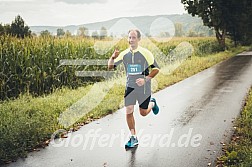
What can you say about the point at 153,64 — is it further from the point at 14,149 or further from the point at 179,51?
the point at 179,51

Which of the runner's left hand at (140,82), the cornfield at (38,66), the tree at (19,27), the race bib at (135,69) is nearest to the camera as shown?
the runner's left hand at (140,82)

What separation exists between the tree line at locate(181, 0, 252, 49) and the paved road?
2632cm

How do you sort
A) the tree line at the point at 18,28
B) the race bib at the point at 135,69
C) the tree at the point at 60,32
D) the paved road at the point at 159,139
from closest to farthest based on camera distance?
the paved road at the point at 159,139 → the race bib at the point at 135,69 → the tree line at the point at 18,28 → the tree at the point at 60,32

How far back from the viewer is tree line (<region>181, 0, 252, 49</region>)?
33.8 m

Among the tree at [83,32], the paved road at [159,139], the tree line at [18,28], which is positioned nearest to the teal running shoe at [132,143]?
the paved road at [159,139]

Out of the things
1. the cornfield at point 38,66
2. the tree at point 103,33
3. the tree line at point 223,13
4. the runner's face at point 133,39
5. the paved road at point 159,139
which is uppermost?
the tree line at point 223,13

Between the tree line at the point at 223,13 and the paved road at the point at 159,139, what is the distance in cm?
2632

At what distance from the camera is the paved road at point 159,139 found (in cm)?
486

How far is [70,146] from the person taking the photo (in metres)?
5.55

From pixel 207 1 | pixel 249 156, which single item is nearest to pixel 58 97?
pixel 249 156

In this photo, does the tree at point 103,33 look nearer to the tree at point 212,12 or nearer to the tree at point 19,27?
the tree at point 19,27

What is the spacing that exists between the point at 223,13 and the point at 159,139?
32.6 meters

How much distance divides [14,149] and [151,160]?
7.10ft

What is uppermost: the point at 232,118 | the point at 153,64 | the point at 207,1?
the point at 207,1
